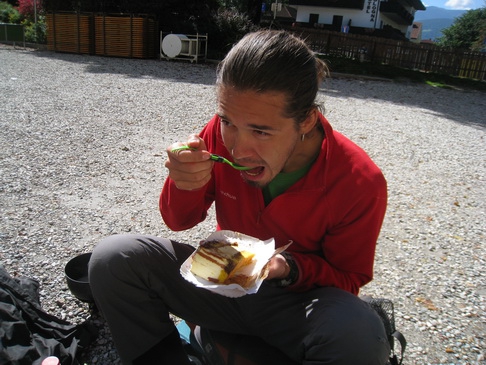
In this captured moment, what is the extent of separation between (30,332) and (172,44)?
15.1 meters

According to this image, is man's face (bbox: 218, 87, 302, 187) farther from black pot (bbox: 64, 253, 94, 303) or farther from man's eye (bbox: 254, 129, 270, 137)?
black pot (bbox: 64, 253, 94, 303)

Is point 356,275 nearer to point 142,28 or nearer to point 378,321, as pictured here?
point 378,321

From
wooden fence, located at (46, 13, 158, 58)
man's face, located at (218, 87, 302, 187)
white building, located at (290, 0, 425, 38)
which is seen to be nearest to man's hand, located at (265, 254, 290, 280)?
man's face, located at (218, 87, 302, 187)

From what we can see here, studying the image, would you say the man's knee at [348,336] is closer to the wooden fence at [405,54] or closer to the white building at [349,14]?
the wooden fence at [405,54]

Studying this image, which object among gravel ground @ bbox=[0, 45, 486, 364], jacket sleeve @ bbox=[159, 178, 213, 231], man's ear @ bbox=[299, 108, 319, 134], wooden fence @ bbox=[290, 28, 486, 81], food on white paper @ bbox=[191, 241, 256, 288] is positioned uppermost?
wooden fence @ bbox=[290, 28, 486, 81]

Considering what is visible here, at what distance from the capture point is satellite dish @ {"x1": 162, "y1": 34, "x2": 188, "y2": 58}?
15.5 meters

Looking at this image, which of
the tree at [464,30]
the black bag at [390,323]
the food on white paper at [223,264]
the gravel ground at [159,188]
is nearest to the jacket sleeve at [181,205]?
the food on white paper at [223,264]

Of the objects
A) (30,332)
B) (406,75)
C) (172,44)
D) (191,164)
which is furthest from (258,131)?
(406,75)

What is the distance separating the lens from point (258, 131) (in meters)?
1.69

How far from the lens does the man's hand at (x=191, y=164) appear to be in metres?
1.72

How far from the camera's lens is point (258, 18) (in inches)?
868

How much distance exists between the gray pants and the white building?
126 ft

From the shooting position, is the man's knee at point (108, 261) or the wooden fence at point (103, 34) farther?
the wooden fence at point (103, 34)

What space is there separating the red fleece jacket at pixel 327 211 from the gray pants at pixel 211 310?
16 centimetres
